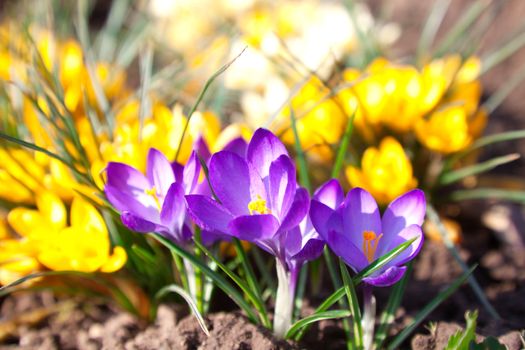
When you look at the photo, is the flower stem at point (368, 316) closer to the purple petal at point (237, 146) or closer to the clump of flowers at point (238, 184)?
the clump of flowers at point (238, 184)

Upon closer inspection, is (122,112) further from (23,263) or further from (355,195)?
(355,195)

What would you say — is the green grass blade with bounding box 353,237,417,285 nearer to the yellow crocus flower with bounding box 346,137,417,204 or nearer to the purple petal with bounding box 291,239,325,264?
the purple petal with bounding box 291,239,325,264

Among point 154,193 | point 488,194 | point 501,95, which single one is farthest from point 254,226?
point 501,95

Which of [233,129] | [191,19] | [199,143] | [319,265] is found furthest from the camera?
[191,19]

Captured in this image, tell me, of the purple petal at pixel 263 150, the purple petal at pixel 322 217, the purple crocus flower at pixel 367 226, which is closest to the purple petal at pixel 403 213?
the purple crocus flower at pixel 367 226

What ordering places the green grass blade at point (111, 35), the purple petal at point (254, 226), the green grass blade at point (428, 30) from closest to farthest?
the purple petal at point (254, 226) → the green grass blade at point (428, 30) → the green grass blade at point (111, 35)

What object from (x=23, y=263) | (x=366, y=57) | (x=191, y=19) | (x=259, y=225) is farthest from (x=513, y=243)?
(x=191, y=19)

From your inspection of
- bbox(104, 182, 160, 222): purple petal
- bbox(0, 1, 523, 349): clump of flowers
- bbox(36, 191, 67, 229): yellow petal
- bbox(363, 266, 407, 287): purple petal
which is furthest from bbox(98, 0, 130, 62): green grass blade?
bbox(363, 266, 407, 287): purple petal
